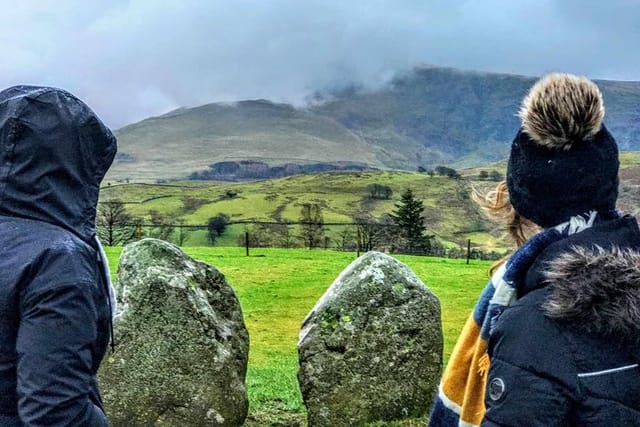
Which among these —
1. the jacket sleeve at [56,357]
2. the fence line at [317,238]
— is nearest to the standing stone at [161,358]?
the jacket sleeve at [56,357]

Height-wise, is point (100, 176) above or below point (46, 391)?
above

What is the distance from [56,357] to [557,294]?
2108 mm

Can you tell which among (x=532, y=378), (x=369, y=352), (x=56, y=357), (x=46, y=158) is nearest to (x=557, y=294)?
(x=532, y=378)

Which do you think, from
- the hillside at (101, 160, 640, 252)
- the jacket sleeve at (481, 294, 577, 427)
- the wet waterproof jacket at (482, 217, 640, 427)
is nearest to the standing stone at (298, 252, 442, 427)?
the wet waterproof jacket at (482, 217, 640, 427)

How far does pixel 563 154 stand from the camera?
351cm

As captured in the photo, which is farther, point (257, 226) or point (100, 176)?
point (257, 226)

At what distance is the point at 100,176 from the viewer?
411cm

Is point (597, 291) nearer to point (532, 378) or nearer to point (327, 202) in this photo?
point (532, 378)

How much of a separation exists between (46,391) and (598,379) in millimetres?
2264

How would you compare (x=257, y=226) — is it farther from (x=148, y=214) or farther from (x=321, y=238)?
(x=148, y=214)

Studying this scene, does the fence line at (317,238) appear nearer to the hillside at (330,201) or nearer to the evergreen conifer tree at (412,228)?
the evergreen conifer tree at (412,228)

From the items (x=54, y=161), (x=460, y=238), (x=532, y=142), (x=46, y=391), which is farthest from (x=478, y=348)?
Answer: (x=460, y=238)

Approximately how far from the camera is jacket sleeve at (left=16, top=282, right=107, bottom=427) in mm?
3377

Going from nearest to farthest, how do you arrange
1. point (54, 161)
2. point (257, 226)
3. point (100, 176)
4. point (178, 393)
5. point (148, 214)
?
point (54, 161), point (100, 176), point (178, 393), point (257, 226), point (148, 214)
